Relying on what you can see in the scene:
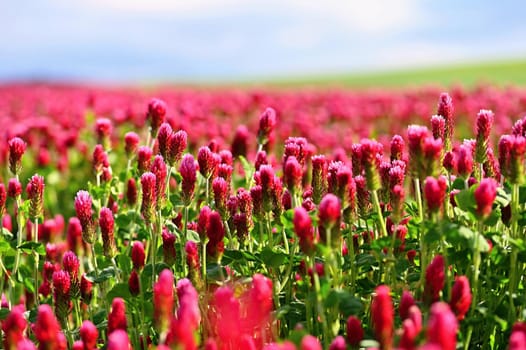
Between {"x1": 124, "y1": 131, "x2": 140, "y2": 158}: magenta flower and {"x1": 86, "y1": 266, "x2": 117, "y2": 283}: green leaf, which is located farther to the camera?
{"x1": 124, "y1": 131, "x2": 140, "y2": 158}: magenta flower

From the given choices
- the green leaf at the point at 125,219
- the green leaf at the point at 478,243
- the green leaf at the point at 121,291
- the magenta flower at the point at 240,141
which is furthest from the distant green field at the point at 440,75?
the green leaf at the point at 478,243

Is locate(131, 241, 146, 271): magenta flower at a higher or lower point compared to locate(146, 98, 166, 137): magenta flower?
lower

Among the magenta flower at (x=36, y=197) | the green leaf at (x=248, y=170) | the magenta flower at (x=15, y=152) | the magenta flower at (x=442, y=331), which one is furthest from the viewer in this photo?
the green leaf at (x=248, y=170)

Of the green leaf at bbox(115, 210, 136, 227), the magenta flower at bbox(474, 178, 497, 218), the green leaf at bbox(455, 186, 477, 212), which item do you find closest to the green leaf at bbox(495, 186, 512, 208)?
the green leaf at bbox(455, 186, 477, 212)

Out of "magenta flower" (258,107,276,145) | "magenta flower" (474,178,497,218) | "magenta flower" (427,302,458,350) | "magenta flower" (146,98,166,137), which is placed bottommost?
"magenta flower" (427,302,458,350)

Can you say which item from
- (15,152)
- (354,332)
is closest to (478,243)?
(354,332)

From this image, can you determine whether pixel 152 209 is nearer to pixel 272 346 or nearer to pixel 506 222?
pixel 272 346

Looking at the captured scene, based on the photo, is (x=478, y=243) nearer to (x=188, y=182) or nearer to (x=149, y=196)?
(x=188, y=182)

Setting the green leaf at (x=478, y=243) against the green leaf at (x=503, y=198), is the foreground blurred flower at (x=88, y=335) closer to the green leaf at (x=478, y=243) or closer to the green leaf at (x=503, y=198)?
the green leaf at (x=478, y=243)

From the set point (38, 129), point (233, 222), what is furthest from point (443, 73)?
point (233, 222)

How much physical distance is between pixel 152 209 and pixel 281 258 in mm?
554

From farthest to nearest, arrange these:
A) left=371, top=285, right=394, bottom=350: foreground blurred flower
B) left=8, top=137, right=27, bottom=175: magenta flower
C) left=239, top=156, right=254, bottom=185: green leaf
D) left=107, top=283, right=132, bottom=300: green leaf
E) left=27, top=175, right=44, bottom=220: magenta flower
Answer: left=239, top=156, right=254, bottom=185: green leaf → left=8, top=137, right=27, bottom=175: magenta flower → left=27, top=175, right=44, bottom=220: magenta flower → left=107, top=283, right=132, bottom=300: green leaf → left=371, top=285, right=394, bottom=350: foreground blurred flower

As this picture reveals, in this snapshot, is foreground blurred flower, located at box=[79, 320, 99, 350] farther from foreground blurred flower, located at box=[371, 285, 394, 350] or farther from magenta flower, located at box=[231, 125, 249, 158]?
magenta flower, located at box=[231, 125, 249, 158]

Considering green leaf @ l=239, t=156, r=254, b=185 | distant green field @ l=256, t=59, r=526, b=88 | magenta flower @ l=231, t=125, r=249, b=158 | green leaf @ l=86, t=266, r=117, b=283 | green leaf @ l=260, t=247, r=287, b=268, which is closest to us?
green leaf @ l=260, t=247, r=287, b=268
